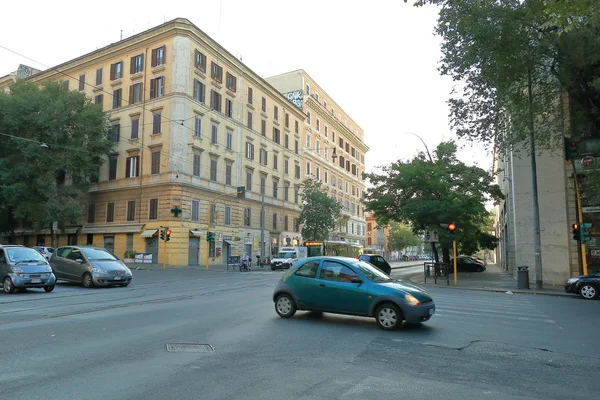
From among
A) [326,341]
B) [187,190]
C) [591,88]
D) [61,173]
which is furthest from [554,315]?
[61,173]

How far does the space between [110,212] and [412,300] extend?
39.0 metres

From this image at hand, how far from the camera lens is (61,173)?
44312 millimetres

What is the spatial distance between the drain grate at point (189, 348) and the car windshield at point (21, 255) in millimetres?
10999

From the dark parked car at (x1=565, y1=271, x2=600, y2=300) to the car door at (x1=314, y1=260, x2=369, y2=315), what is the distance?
471 inches

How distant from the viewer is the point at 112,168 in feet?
141

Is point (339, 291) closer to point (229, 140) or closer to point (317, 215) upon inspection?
point (229, 140)

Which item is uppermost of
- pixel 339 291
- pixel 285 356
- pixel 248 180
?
pixel 248 180

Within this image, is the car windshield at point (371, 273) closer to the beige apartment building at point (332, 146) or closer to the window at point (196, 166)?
the window at point (196, 166)

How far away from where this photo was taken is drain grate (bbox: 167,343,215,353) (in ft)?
22.9

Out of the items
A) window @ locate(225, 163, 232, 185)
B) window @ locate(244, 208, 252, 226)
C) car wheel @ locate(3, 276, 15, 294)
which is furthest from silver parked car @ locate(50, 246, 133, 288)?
window @ locate(244, 208, 252, 226)

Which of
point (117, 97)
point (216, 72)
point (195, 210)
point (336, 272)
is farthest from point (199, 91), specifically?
point (336, 272)

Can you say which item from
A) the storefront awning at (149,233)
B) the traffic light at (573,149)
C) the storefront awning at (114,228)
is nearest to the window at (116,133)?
the storefront awning at (114,228)

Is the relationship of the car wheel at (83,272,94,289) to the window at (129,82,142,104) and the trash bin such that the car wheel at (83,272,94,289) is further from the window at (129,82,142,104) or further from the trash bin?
the window at (129,82,142,104)

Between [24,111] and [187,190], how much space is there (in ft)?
47.2
